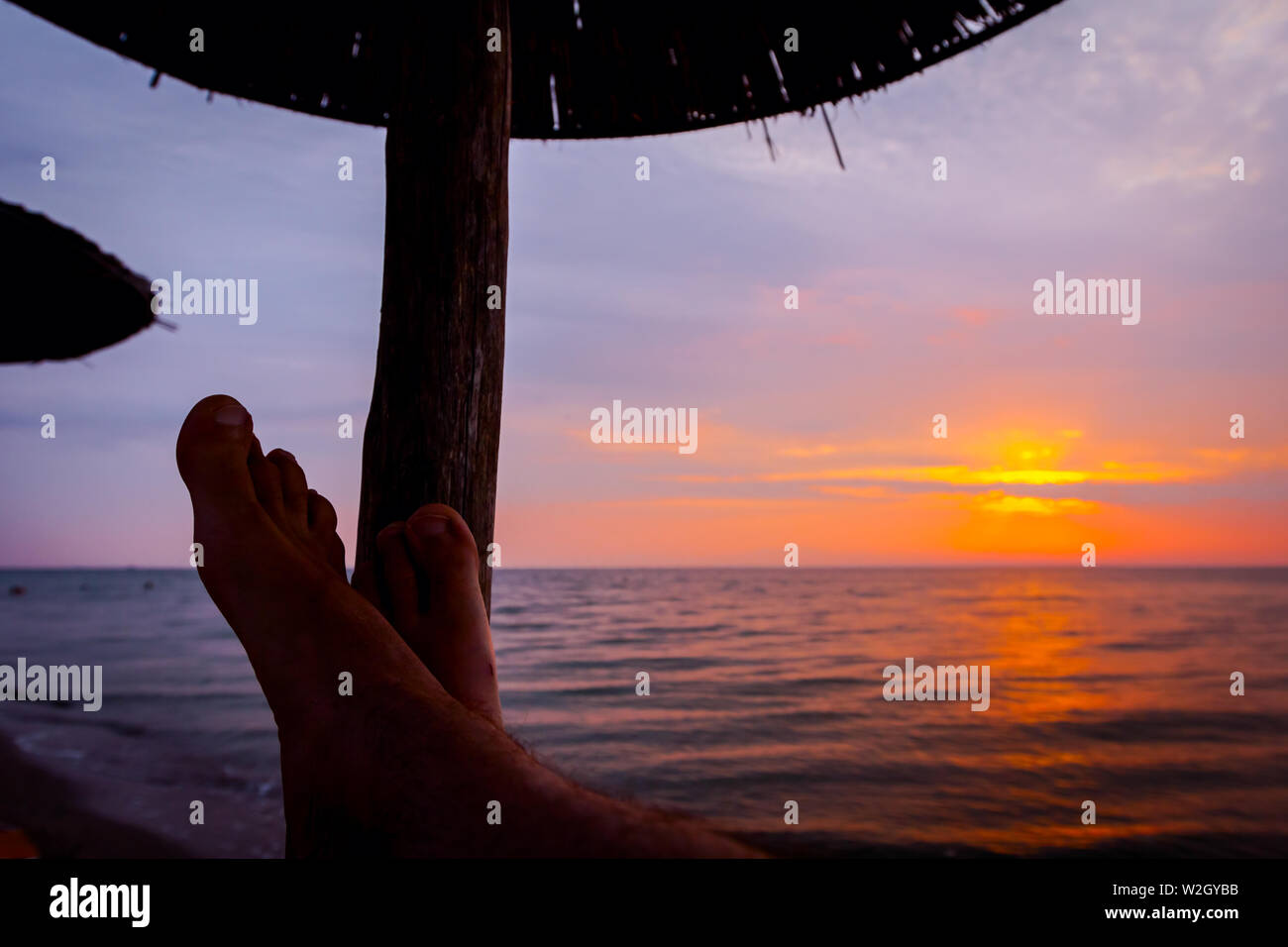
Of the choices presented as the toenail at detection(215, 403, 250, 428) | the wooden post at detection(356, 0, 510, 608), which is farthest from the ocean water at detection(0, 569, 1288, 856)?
the toenail at detection(215, 403, 250, 428)

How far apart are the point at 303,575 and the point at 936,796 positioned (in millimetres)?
5123

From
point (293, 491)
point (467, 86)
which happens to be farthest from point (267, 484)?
point (467, 86)

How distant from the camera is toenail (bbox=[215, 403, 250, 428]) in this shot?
1395mm

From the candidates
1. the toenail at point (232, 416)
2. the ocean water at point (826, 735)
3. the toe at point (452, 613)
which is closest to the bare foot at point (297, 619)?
the toenail at point (232, 416)

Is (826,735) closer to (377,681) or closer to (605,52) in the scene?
(605,52)

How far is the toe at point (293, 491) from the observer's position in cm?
145

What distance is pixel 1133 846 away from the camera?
4.39 meters

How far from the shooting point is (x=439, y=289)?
1.26 m

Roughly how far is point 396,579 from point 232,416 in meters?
0.46

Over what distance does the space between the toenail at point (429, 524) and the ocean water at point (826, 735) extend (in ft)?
1.36

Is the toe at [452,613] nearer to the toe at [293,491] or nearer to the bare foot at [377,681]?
the bare foot at [377,681]
